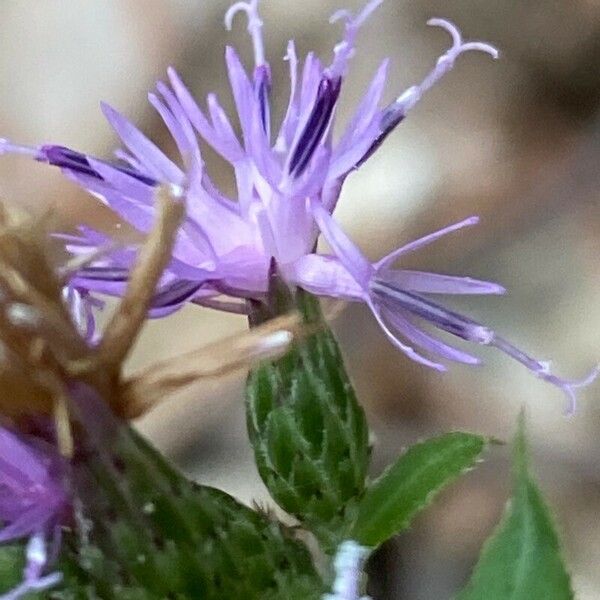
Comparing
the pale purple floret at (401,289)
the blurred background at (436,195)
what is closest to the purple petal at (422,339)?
the pale purple floret at (401,289)

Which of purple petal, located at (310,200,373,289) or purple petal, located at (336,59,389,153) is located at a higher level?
purple petal, located at (336,59,389,153)

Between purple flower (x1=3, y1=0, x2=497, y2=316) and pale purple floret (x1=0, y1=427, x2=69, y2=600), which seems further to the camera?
purple flower (x1=3, y1=0, x2=497, y2=316)

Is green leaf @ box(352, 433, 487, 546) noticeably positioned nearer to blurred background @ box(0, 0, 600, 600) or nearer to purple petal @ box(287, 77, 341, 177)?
purple petal @ box(287, 77, 341, 177)

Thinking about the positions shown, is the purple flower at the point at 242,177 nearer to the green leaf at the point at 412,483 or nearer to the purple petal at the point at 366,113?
the purple petal at the point at 366,113

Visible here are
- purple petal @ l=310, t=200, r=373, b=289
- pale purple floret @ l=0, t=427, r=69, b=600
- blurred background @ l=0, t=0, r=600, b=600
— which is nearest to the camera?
pale purple floret @ l=0, t=427, r=69, b=600

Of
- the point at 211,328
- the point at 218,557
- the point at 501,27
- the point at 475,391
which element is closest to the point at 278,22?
the point at 501,27

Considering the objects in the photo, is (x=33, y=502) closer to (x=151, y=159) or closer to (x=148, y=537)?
(x=148, y=537)

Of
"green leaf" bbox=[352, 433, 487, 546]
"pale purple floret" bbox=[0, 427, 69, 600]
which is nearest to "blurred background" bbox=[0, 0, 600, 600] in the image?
"green leaf" bbox=[352, 433, 487, 546]
